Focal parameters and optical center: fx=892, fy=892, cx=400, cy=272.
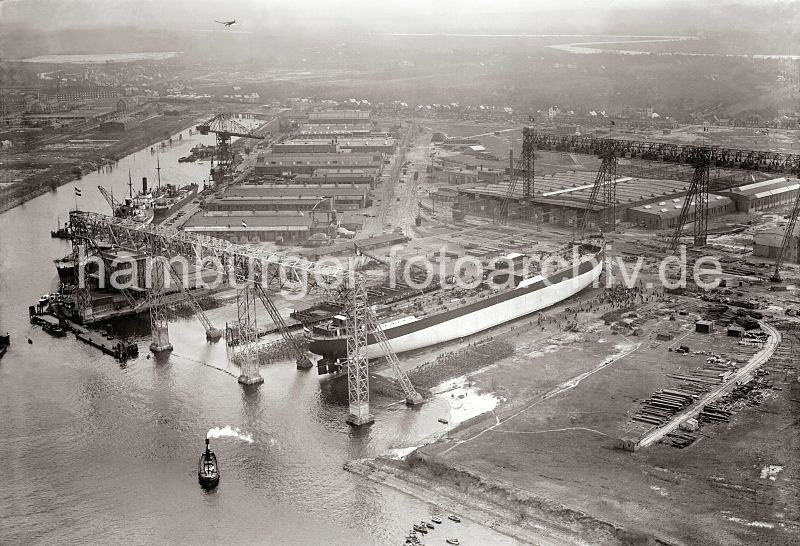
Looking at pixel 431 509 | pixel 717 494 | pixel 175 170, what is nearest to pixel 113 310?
pixel 431 509

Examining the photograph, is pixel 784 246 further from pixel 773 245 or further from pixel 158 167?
pixel 158 167

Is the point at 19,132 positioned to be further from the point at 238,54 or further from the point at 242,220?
the point at 242,220

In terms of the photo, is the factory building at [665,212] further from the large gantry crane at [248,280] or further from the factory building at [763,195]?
the large gantry crane at [248,280]

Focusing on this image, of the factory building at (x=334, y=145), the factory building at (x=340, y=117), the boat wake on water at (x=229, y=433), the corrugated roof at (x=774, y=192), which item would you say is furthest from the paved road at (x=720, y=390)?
the factory building at (x=340, y=117)

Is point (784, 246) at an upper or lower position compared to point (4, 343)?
upper

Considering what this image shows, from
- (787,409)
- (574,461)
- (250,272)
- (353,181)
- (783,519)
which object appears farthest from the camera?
(353,181)

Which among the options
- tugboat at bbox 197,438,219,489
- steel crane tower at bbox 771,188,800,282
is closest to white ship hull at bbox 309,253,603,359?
tugboat at bbox 197,438,219,489

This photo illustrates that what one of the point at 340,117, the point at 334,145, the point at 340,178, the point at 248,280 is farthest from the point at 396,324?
the point at 340,117
